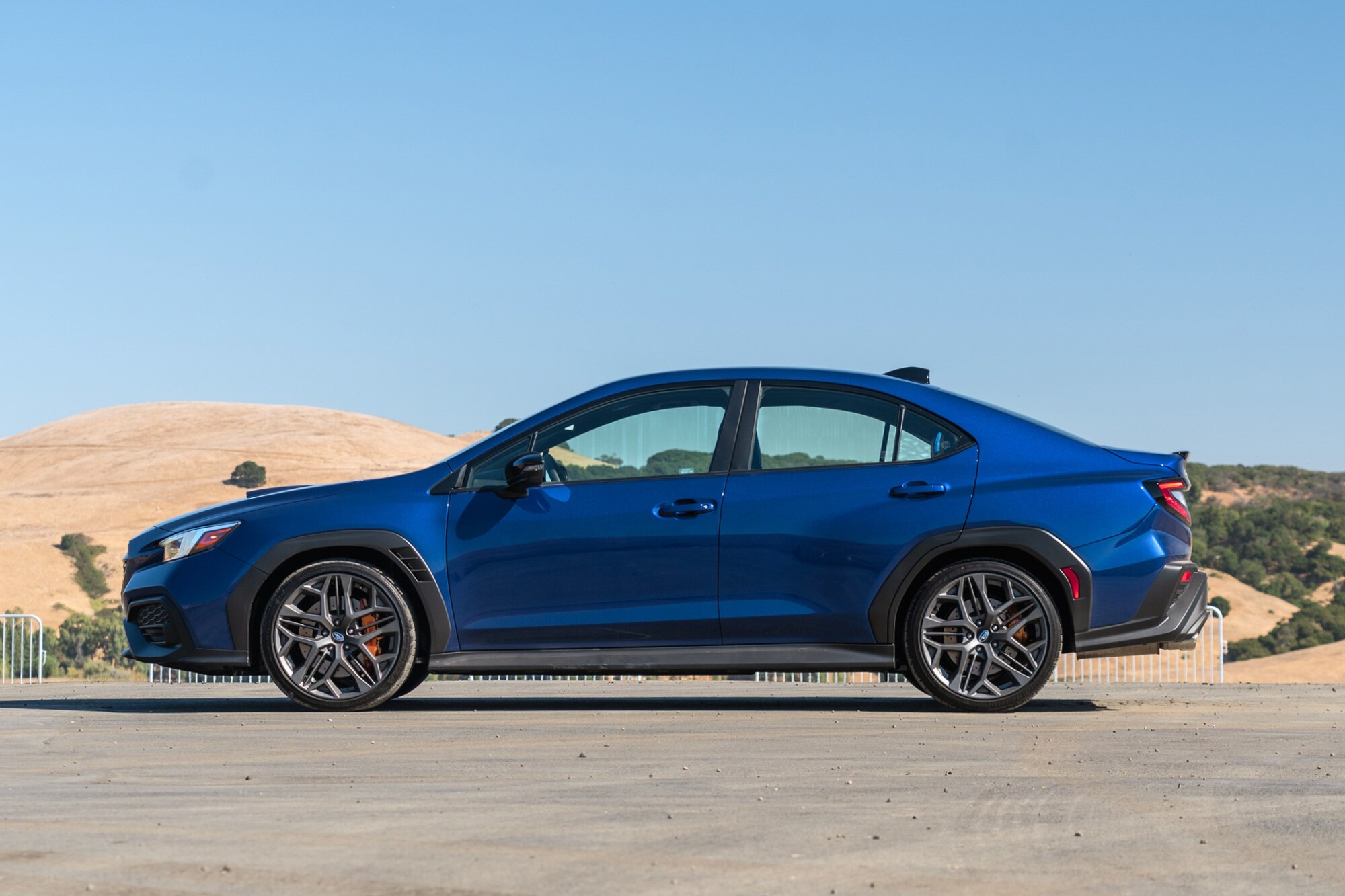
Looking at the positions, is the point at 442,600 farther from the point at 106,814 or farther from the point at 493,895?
the point at 493,895

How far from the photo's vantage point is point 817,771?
244 inches

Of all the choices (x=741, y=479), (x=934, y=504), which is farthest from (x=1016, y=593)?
(x=741, y=479)

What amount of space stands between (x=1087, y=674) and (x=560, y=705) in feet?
64.3

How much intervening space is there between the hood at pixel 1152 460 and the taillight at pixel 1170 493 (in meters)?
0.07

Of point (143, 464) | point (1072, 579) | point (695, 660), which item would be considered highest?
point (143, 464)

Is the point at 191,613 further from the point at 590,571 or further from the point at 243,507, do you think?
the point at 590,571

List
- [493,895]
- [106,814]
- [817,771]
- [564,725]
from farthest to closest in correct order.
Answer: [564,725] → [817,771] → [106,814] → [493,895]

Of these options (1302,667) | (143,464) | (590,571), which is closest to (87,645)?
(1302,667)

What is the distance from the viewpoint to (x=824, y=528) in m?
8.38

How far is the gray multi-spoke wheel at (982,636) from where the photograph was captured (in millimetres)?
8398

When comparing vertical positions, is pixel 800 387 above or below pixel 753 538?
above

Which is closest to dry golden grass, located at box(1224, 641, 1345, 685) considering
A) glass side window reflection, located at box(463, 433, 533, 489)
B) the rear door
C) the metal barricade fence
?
the metal barricade fence

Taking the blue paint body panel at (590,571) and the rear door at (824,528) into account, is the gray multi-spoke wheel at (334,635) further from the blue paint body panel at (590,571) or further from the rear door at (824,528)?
the rear door at (824,528)

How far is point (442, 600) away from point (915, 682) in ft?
8.10
